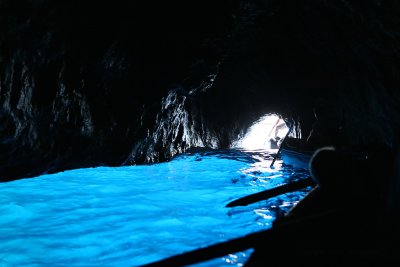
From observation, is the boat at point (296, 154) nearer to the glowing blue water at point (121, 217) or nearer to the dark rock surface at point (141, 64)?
the glowing blue water at point (121, 217)

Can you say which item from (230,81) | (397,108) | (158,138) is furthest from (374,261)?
(230,81)

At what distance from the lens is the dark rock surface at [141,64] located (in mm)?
7551

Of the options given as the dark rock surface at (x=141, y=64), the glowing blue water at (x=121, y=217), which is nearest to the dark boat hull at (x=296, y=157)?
the glowing blue water at (x=121, y=217)

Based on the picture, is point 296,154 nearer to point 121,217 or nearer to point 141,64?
point 141,64

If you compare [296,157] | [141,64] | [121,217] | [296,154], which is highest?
[141,64]

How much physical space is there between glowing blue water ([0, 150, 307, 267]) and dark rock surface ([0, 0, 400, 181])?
A: 1.89m

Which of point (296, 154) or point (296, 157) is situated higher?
point (296, 154)

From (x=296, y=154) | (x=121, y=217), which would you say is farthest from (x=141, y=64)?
(x=121, y=217)

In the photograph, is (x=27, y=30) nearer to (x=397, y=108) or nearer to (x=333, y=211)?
(x=333, y=211)

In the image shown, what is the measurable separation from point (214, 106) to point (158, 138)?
23.8 ft

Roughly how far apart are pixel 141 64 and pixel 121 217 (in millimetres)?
6414

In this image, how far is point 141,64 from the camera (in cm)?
961

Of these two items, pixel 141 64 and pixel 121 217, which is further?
pixel 141 64

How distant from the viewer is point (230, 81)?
17141 millimetres
